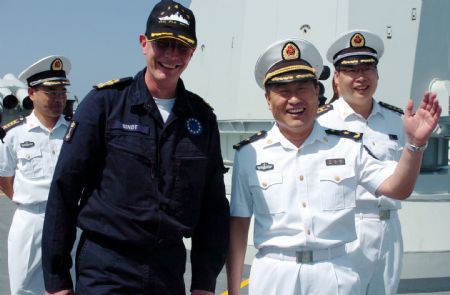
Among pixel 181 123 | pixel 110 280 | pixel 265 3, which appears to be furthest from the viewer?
pixel 265 3

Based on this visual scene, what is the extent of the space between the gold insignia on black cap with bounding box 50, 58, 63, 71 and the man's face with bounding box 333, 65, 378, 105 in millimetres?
1907

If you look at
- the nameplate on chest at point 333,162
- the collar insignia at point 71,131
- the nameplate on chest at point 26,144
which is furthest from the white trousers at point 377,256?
the nameplate on chest at point 26,144

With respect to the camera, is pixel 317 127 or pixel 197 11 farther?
pixel 197 11

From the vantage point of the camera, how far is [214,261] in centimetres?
205

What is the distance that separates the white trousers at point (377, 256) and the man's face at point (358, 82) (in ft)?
2.16

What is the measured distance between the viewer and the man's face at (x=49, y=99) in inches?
137

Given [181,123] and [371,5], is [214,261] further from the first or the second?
[371,5]

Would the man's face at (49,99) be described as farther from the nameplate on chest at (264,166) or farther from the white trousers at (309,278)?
the white trousers at (309,278)

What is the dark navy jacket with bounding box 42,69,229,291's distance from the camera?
72.3 inches

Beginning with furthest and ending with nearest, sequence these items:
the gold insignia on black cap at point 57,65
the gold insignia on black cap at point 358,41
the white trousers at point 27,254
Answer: the gold insignia on black cap at point 57,65
the white trousers at point 27,254
the gold insignia on black cap at point 358,41

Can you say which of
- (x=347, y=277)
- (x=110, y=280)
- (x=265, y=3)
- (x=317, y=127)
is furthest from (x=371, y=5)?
(x=110, y=280)

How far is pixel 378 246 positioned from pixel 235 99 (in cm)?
352

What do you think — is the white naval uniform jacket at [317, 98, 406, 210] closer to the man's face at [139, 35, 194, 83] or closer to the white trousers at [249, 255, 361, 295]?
the white trousers at [249, 255, 361, 295]

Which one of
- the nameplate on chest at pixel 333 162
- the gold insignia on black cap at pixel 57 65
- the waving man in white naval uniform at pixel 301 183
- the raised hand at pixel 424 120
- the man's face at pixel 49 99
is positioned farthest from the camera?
the gold insignia on black cap at pixel 57 65
